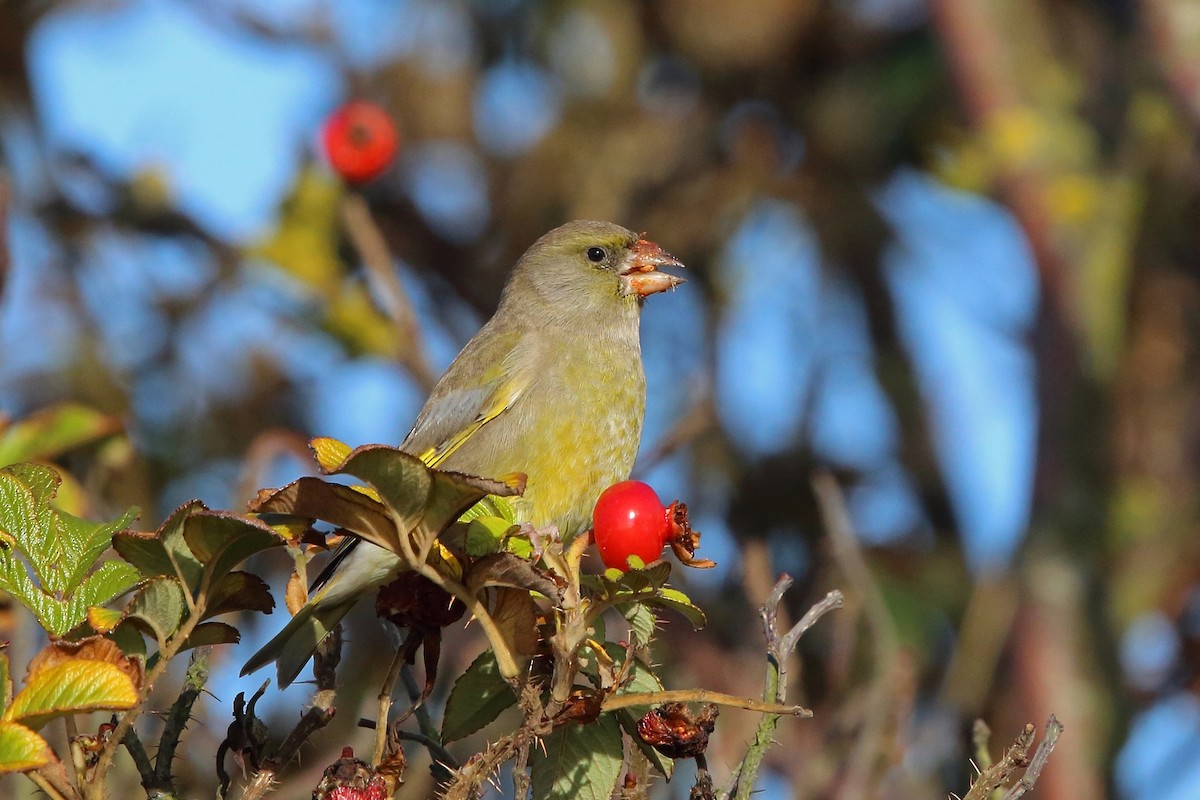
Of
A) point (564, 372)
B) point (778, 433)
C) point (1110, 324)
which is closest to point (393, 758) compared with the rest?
point (564, 372)

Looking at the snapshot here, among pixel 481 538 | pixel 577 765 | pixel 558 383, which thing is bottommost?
pixel 558 383

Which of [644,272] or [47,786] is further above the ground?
[47,786]

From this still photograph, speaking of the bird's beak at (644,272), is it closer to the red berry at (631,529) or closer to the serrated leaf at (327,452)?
the red berry at (631,529)

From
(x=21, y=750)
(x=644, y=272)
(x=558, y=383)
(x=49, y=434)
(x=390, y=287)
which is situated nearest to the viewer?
(x=21, y=750)

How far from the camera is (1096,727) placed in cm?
519

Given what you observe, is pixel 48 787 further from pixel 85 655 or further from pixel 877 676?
pixel 877 676

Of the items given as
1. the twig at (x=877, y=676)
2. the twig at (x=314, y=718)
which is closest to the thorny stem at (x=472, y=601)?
the twig at (x=314, y=718)

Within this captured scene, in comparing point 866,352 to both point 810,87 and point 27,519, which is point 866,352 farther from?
point 27,519

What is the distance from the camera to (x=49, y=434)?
9.68ft

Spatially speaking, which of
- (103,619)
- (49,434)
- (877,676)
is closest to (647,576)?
(103,619)

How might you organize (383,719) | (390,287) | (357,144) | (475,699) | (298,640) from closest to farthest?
(383,719) < (475,699) < (298,640) < (390,287) < (357,144)

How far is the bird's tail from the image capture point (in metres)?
2.35

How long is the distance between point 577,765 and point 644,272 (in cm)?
286

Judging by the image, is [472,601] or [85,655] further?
[472,601]
